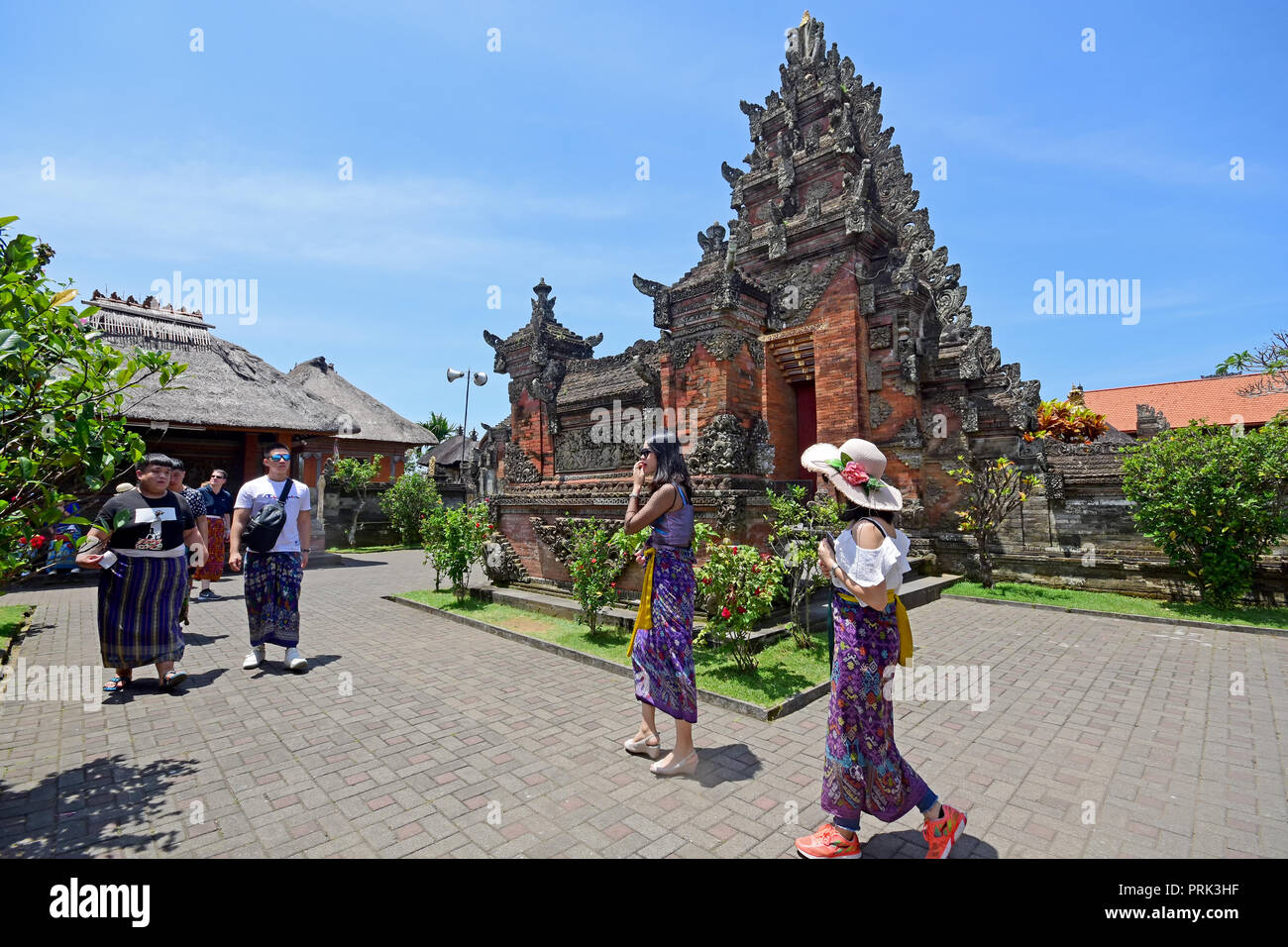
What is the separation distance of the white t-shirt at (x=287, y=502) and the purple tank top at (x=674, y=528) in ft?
13.6

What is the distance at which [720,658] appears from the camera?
5973 millimetres

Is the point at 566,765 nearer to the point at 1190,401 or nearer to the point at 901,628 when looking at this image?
the point at 901,628

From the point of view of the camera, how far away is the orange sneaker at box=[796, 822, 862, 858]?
2725 mm

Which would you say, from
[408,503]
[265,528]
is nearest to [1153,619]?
[265,528]

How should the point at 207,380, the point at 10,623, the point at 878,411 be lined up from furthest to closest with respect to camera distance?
the point at 207,380 → the point at 878,411 → the point at 10,623

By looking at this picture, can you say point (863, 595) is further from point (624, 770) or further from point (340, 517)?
point (340, 517)

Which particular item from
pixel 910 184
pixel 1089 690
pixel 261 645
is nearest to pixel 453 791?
pixel 261 645

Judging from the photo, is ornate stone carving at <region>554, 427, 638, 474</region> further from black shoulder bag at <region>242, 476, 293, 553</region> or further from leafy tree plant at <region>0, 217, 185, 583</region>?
leafy tree plant at <region>0, 217, 185, 583</region>

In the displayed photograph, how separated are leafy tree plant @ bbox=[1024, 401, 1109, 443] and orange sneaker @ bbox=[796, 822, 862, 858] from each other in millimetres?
22461

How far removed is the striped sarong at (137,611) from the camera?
5.09m

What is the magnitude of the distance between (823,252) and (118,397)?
476 inches

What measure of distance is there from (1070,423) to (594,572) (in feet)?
71.1

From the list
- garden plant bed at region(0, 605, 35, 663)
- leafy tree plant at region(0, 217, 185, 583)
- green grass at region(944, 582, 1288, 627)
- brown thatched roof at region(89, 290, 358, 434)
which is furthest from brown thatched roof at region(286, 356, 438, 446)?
leafy tree plant at region(0, 217, 185, 583)

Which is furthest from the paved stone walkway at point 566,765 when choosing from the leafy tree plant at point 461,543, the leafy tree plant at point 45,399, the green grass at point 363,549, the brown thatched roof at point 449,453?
the brown thatched roof at point 449,453
